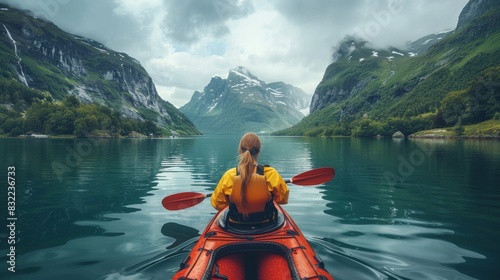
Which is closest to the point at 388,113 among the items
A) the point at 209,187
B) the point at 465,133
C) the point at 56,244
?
the point at 465,133

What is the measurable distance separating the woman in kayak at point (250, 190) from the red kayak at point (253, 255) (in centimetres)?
37

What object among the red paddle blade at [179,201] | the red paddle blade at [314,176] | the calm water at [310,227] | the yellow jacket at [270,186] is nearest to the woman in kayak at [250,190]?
the yellow jacket at [270,186]

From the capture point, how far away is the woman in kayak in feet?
23.5

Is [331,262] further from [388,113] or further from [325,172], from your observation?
[388,113]

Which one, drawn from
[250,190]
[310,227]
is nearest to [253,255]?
[250,190]

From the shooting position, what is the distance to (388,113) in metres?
194

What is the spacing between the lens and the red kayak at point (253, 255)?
566cm

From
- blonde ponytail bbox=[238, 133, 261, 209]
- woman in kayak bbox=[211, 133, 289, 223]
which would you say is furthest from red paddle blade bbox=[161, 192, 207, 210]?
blonde ponytail bbox=[238, 133, 261, 209]

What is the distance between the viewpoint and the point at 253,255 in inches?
272

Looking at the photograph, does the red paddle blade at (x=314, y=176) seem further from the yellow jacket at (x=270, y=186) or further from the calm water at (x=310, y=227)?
the yellow jacket at (x=270, y=186)

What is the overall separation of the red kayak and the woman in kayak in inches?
14.5

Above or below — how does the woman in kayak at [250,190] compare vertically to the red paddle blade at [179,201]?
above

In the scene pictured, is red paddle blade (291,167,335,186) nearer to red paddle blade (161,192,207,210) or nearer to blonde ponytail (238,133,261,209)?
blonde ponytail (238,133,261,209)

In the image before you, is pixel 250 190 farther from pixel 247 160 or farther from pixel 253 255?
pixel 253 255
